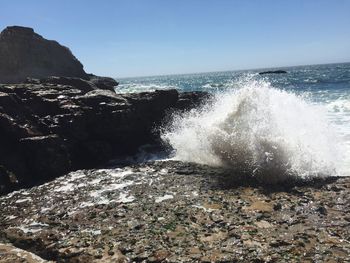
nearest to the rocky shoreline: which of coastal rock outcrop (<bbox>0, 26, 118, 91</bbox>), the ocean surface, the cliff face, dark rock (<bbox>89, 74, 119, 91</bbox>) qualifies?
the ocean surface

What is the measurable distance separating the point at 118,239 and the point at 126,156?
7357 millimetres

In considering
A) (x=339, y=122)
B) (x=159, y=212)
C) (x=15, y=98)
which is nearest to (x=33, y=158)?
(x=15, y=98)

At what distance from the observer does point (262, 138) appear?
11250mm

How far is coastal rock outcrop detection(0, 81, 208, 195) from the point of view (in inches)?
468

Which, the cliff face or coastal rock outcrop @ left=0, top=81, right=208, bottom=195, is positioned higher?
the cliff face

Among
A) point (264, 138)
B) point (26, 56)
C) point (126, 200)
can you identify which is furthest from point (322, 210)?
point (26, 56)

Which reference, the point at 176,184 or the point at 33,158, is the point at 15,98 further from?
the point at 176,184

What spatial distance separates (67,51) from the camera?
212 ft

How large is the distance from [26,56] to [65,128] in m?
48.7

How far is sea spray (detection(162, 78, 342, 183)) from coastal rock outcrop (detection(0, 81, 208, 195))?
1589mm

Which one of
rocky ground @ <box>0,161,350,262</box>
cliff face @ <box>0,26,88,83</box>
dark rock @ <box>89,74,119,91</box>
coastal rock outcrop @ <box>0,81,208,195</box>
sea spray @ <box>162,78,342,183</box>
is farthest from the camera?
cliff face @ <box>0,26,88,83</box>

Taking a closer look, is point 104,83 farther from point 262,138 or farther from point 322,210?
point 322,210

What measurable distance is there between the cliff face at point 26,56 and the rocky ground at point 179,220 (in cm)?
4886

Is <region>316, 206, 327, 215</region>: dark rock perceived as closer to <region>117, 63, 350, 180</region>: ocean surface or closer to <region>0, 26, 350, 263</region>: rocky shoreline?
<region>0, 26, 350, 263</region>: rocky shoreline
